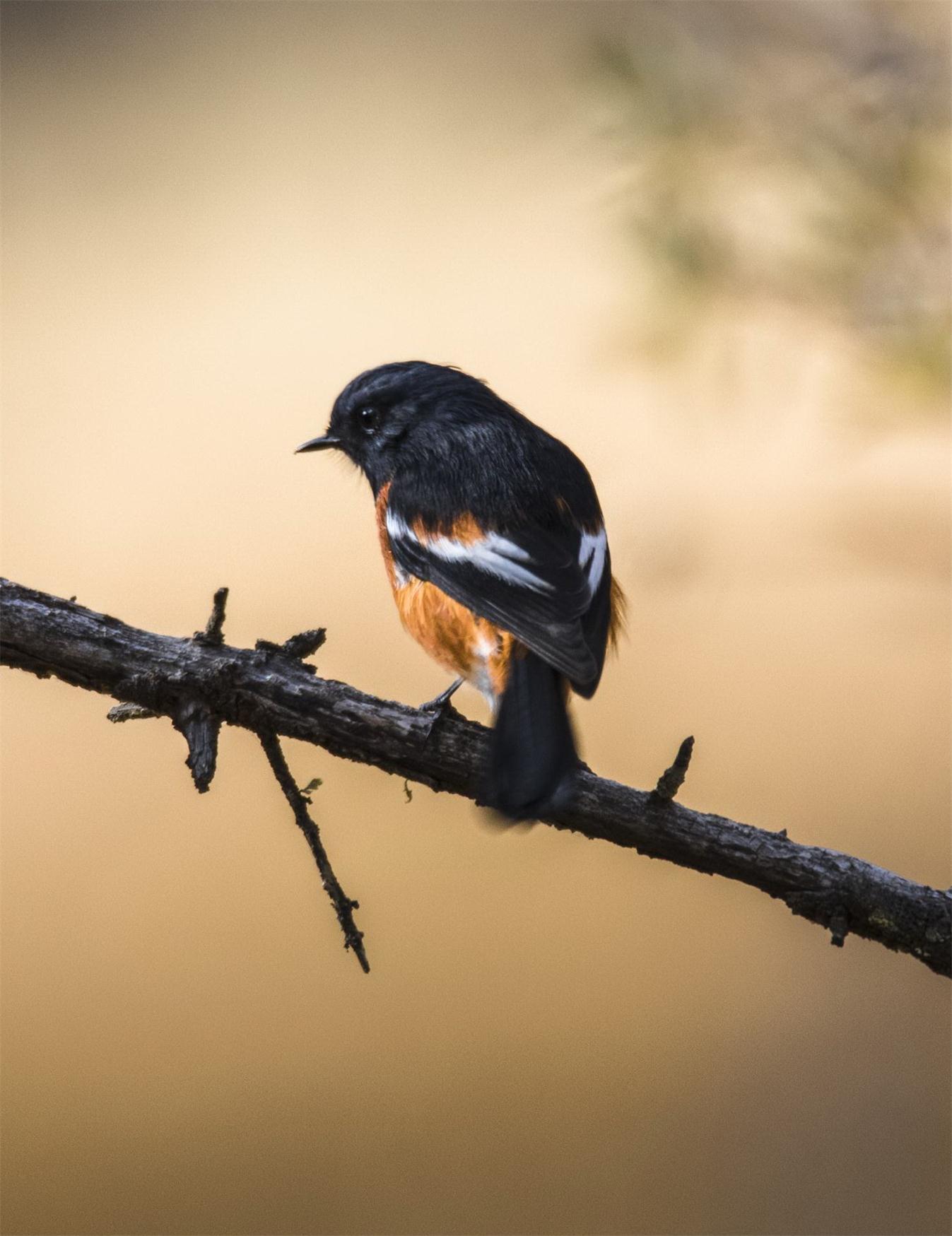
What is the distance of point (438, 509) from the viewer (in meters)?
2.74

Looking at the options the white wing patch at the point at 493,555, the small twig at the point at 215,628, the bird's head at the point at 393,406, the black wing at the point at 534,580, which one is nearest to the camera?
the small twig at the point at 215,628

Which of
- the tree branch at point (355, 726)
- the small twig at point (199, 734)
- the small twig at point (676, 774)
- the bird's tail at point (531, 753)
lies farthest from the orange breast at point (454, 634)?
the small twig at point (199, 734)

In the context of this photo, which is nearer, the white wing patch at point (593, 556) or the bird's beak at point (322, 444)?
the white wing patch at point (593, 556)

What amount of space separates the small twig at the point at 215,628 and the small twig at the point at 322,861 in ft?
0.74

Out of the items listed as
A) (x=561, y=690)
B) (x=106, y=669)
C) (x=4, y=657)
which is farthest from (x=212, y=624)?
(x=561, y=690)

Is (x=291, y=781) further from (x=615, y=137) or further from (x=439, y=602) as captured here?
(x=615, y=137)

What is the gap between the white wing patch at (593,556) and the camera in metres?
2.49

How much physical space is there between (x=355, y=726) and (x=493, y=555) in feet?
2.19

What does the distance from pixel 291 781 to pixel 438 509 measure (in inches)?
40.1

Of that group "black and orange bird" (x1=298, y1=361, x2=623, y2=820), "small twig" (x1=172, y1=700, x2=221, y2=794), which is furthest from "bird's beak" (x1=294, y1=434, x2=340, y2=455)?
"small twig" (x1=172, y1=700, x2=221, y2=794)

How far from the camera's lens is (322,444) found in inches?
133

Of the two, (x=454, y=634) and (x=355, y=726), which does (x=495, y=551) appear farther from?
(x=355, y=726)

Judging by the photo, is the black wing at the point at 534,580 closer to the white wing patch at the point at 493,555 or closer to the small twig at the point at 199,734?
the white wing patch at the point at 493,555

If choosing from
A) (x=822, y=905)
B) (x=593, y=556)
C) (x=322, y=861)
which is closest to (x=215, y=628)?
(x=322, y=861)
